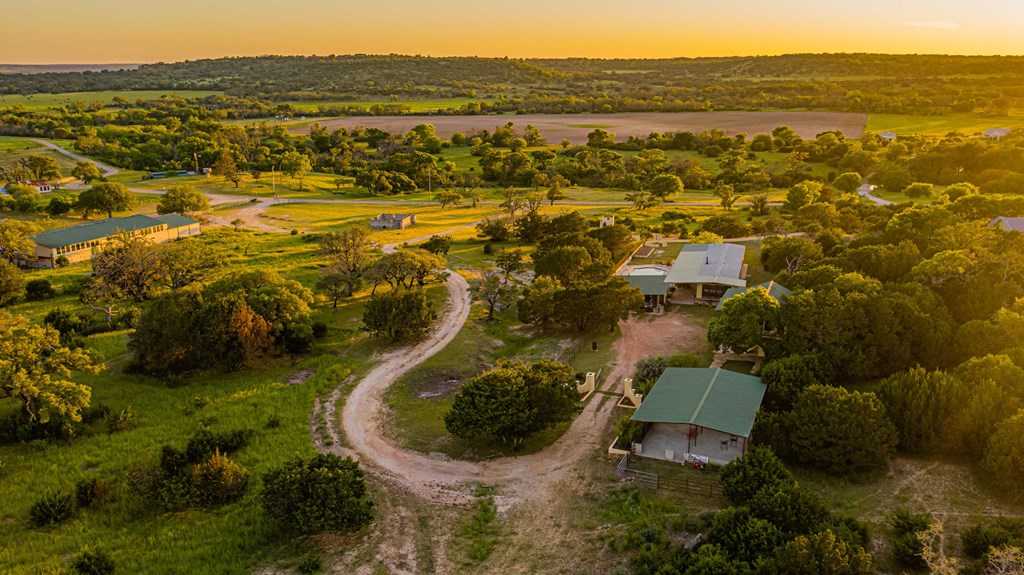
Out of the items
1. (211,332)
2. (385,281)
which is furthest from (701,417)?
(385,281)

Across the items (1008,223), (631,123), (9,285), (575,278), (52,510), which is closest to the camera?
(52,510)

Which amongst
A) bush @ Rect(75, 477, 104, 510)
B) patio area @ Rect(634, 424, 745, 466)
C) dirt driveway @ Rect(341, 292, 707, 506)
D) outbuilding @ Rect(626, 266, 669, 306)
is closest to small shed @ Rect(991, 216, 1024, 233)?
outbuilding @ Rect(626, 266, 669, 306)

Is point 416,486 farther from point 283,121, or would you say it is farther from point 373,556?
point 283,121

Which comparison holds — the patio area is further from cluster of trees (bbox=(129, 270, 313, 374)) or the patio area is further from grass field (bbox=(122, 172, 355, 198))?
grass field (bbox=(122, 172, 355, 198))

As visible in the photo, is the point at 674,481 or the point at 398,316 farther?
the point at 398,316

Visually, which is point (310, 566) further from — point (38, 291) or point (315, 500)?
point (38, 291)

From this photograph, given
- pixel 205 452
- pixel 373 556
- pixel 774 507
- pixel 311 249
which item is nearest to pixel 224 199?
pixel 311 249
